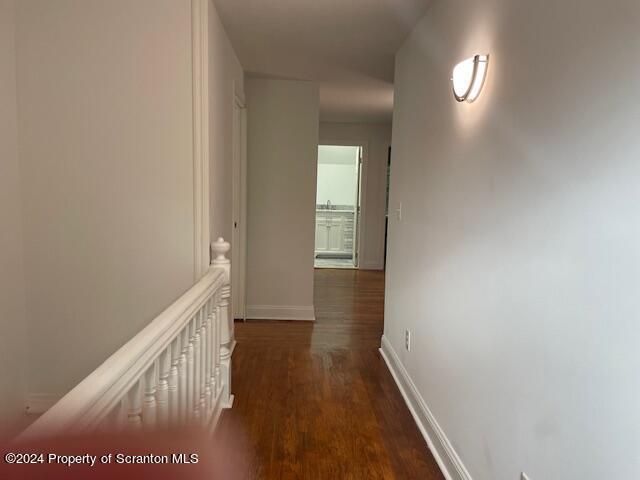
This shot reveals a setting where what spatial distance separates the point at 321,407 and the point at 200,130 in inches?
65.9

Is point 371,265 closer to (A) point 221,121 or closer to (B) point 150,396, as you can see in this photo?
(A) point 221,121

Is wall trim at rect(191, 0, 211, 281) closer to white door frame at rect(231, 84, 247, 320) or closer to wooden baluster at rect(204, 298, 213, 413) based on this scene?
wooden baluster at rect(204, 298, 213, 413)

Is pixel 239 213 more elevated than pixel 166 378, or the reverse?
pixel 239 213

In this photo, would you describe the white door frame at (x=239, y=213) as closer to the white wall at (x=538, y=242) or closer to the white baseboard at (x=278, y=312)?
the white baseboard at (x=278, y=312)

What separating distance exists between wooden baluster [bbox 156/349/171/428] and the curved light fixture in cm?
147

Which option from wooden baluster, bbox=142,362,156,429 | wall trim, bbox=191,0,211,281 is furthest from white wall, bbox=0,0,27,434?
wooden baluster, bbox=142,362,156,429

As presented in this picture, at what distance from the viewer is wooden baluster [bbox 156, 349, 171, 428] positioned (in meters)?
1.32

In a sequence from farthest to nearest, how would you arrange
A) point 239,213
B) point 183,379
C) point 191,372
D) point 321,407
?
point 239,213, point 321,407, point 191,372, point 183,379

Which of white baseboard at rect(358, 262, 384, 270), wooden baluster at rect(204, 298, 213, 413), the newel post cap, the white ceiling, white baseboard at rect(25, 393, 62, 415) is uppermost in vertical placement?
the white ceiling

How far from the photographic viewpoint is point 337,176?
8.58 metres

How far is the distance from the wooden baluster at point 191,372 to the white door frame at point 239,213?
2065 mm

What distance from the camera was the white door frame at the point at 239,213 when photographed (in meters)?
3.85

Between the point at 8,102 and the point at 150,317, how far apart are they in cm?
126

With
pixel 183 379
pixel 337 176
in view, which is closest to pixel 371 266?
pixel 337 176
